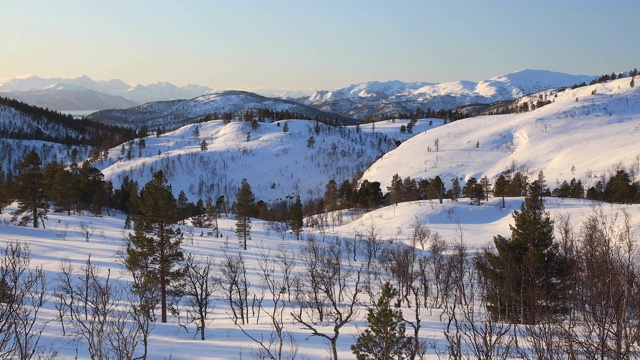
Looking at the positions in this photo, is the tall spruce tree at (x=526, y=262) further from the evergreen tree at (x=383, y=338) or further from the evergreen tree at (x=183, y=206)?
the evergreen tree at (x=183, y=206)

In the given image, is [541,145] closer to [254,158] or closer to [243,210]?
[254,158]

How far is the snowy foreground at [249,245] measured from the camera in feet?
59.4

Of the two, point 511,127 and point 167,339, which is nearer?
point 167,339

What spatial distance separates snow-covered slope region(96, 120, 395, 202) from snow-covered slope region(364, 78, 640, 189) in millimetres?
25299

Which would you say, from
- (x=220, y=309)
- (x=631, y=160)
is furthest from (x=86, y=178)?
(x=631, y=160)

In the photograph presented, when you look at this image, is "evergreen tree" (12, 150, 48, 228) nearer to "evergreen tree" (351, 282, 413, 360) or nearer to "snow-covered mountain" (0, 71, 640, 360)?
"snow-covered mountain" (0, 71, 640, 360)

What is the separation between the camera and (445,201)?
7650 cm

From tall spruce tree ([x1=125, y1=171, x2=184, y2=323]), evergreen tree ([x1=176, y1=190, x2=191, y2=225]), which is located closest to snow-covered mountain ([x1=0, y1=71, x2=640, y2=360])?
tall spruce tree ([x1=125, y1=171, x2=184, y2=323])

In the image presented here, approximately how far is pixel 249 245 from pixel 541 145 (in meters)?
113

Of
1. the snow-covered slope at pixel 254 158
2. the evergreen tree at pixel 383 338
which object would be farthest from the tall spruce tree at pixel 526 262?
the snow-covered slope at pixel 254 158

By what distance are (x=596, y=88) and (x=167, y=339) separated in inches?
8564

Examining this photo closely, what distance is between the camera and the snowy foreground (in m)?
18.1

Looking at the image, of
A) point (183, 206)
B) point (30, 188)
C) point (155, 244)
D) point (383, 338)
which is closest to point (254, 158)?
point (183, 206)

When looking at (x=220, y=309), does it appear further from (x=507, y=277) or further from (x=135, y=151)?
(x=135, y=151)
